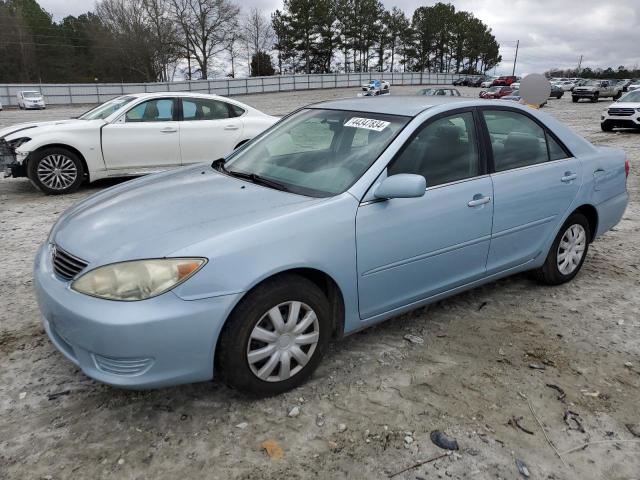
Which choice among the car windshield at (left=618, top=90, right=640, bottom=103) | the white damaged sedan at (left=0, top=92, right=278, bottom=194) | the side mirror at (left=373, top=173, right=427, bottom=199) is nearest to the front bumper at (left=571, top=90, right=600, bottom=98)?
the car windshield at (left=618, top=90, right=640, bottom=103)

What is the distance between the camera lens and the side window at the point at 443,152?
3176 mm

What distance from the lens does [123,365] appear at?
2385 mm

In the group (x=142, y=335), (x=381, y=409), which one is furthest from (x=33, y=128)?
(x=381, y=409)

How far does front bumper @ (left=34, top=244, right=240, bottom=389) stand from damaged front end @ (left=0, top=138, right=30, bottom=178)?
5657 mm

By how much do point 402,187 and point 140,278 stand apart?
1.44 m

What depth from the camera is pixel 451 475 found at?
2.29m

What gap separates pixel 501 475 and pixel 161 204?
2.22 m

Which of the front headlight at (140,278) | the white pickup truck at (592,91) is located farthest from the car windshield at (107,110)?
the white pickup truck at (592,91)

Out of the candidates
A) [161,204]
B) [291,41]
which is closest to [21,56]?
[291,41]

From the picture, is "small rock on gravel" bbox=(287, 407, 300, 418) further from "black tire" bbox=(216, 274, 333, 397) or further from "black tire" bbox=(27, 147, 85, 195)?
"black tire" bbox=(27, 147, 85, 195)

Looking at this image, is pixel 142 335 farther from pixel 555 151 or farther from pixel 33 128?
pixel 33 128

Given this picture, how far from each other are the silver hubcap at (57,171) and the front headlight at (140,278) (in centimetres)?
579

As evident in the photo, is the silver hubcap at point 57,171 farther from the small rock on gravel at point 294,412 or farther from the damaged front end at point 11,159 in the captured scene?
the small rock on gravel at point 294,412

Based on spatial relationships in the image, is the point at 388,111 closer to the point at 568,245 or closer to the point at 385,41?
the point at 568,245
